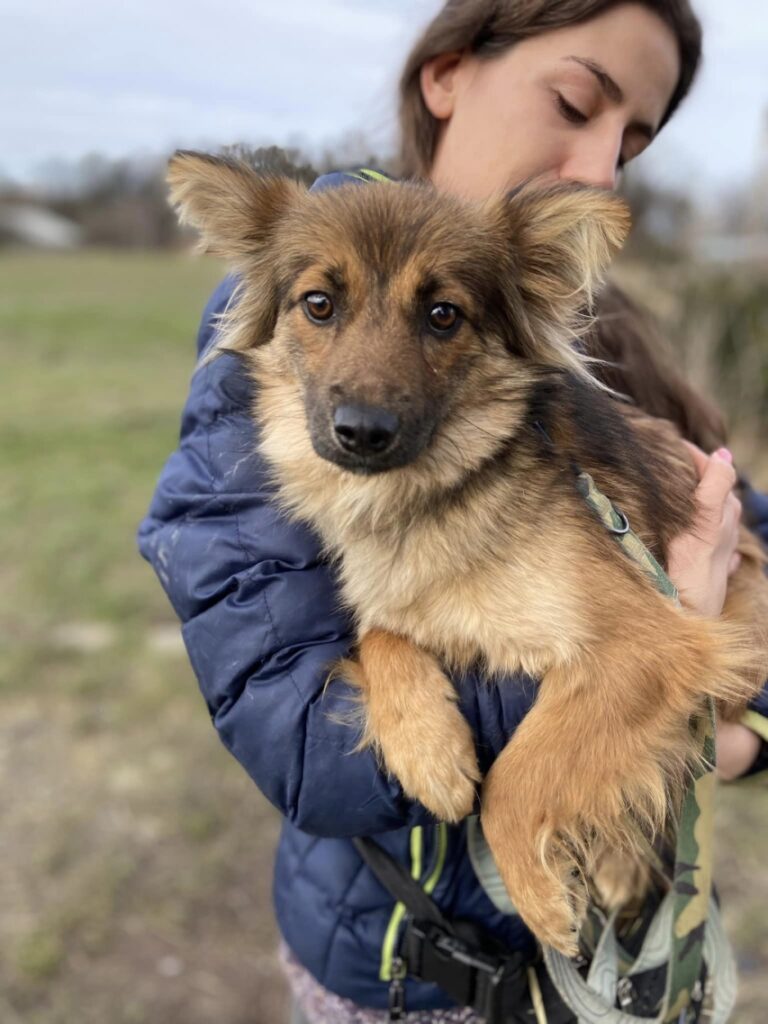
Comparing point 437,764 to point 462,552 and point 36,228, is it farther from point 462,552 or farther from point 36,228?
point 36,228

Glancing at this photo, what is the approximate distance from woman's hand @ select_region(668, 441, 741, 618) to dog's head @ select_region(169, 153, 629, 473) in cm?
48

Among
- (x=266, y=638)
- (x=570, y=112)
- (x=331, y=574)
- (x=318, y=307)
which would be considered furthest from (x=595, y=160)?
(x=266, y=638)

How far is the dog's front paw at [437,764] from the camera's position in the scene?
185 centimetres

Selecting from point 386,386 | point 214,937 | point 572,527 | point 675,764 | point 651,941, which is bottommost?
point 214,937

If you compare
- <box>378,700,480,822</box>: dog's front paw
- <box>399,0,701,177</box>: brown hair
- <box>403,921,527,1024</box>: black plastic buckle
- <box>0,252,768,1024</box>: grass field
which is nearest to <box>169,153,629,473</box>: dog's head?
<box>399,0,701,177</box>: brown hair

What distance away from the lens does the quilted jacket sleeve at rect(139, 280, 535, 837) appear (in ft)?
6.08

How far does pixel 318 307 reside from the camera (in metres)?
2.26

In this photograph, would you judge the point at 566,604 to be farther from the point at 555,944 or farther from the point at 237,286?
the point at 237,286

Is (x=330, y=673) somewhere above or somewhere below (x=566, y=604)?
below

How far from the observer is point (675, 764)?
2.02 metres

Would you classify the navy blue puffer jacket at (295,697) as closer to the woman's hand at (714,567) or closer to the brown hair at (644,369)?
the woman's hand at (714,567)

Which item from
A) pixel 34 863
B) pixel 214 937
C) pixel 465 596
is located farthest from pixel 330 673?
pixel 34 863

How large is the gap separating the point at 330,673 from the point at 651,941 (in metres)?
1.00

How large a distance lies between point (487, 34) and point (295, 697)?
A: 181 centimetres
